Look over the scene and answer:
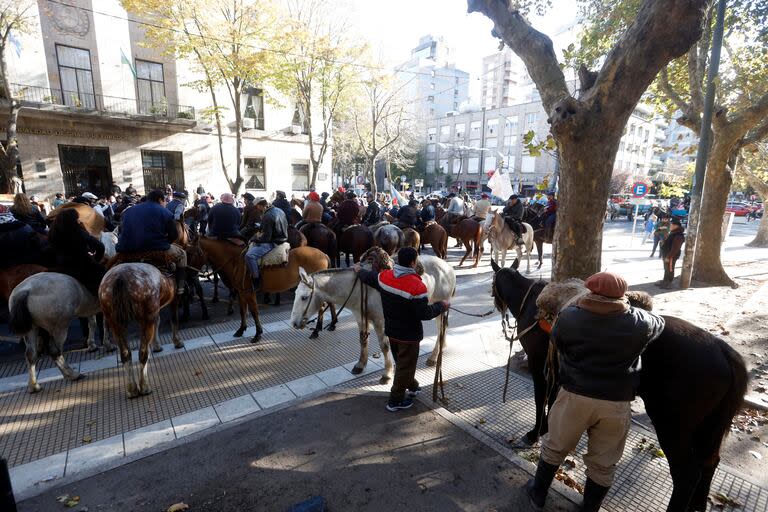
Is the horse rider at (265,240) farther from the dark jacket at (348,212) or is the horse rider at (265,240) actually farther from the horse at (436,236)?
the horse at (436,236)

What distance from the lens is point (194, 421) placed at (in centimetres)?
468

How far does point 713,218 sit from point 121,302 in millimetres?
13826

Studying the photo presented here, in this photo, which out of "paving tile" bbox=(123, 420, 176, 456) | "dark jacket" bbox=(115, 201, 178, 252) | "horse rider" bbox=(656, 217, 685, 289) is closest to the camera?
"paving tile" bbox=(123, 420, 176, 456)

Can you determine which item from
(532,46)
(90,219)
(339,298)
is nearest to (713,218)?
(532,46)

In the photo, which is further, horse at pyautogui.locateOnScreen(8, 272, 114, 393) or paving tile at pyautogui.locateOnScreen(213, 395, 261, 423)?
horse at pyautogui.locateOnScreen(8, 272, 114, 393)

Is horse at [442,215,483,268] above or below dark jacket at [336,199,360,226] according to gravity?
below

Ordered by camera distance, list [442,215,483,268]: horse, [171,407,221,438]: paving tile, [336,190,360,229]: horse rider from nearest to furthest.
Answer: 1. [171,407,221,438]: paving tile
2. [336,190,360,229]: horse rider
3. [442,215,483,268]: horse

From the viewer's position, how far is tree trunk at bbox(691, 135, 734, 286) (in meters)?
10.2

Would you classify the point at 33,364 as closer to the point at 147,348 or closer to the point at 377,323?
the point at 147,348

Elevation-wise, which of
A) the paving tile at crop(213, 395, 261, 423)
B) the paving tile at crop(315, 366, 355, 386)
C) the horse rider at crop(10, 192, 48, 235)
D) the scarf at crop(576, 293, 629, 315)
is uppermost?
the horse rider at crop(10, 192, 48, 235)

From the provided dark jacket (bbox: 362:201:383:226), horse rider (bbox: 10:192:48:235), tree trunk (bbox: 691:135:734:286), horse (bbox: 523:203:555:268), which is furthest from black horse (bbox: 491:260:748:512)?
dark jacket (bbox: 362:201:383:226)

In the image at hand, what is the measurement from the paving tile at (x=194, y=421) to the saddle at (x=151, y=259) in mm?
2347

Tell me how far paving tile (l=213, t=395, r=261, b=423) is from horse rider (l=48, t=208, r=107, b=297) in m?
2.95

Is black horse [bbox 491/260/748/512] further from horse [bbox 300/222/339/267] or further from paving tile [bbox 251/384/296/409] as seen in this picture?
horse [bbox 300/222/339/267]
